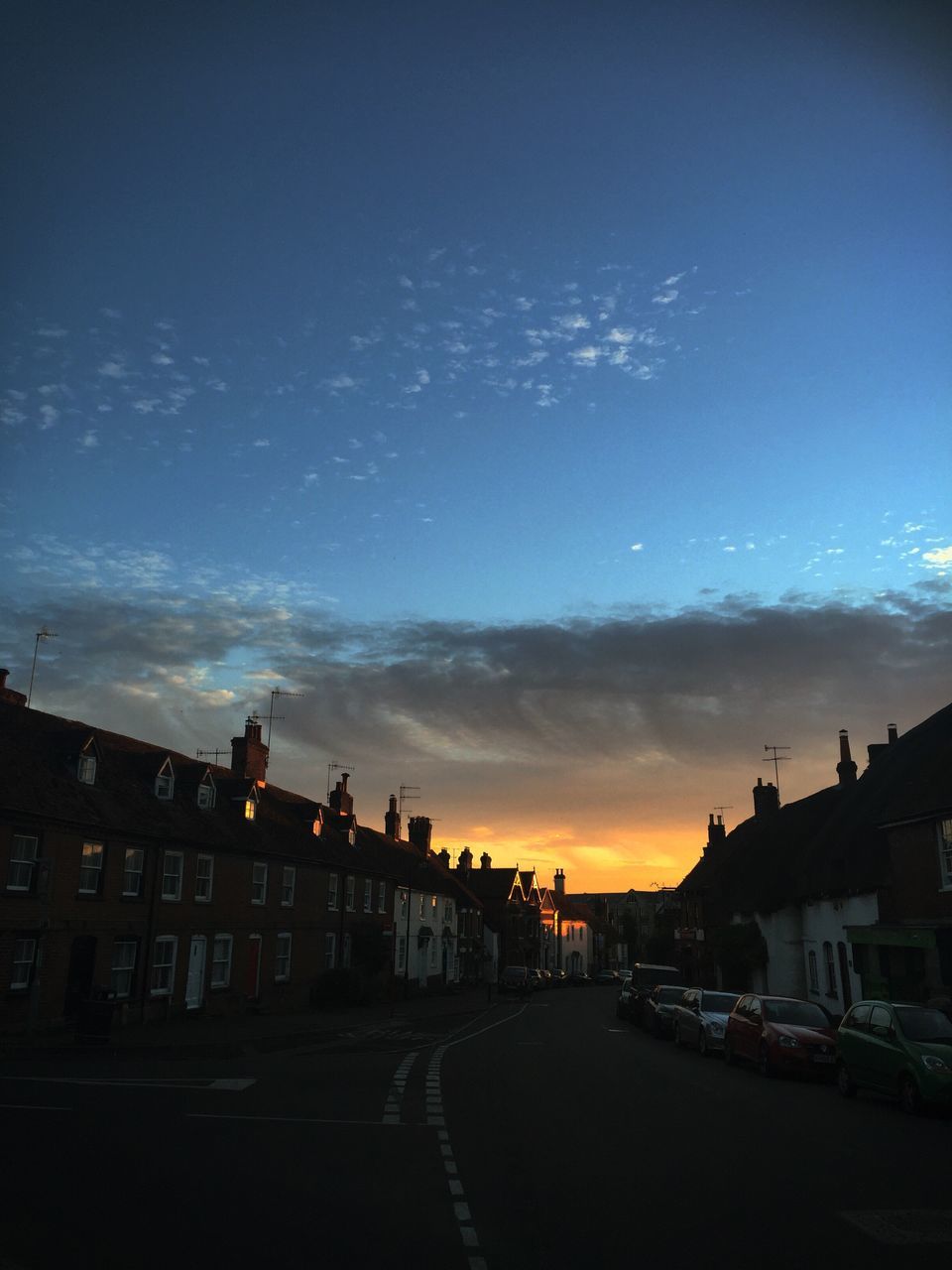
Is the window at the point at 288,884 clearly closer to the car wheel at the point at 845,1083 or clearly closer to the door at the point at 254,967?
the door at the point at 254,967

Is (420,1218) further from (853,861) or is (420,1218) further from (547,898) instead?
(547,898)

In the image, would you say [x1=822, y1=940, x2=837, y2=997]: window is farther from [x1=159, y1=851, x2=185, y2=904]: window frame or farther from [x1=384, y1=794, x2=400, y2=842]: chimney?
[x1=384, y1=794, x2=400, y2=842]: chimney

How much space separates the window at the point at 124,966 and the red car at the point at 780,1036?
1692 centimetres

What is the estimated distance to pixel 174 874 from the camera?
31.5 m

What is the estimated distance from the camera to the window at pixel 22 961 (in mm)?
24344

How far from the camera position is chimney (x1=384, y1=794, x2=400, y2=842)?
6662cm

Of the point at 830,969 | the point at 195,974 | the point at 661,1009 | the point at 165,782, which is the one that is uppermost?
the point at 165,782

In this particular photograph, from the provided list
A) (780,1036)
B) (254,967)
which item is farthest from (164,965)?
(780,1036)

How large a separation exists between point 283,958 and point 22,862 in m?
16.2

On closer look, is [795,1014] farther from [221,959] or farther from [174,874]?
[221,959]

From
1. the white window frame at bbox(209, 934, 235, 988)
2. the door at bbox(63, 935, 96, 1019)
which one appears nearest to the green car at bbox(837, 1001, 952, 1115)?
the door at bbox(63, 935, 96, 1019)

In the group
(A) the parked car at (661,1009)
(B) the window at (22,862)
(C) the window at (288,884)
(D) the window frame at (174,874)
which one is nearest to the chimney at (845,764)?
(A) the parked car at (661,1009)

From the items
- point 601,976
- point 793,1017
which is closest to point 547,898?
point 601,976

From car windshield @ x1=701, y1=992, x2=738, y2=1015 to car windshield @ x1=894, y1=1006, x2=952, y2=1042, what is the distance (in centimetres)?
923
